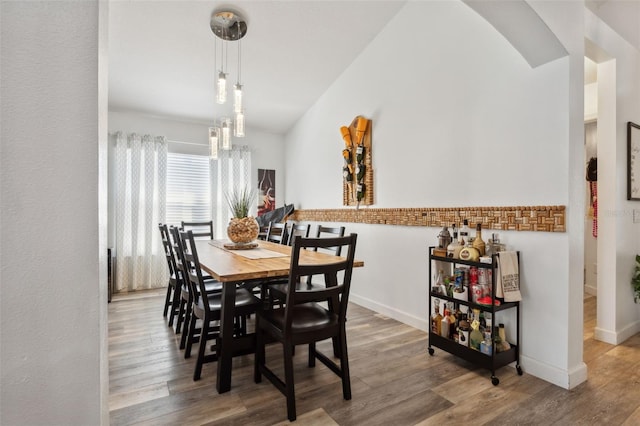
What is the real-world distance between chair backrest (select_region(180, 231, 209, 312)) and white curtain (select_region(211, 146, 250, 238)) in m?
2.76

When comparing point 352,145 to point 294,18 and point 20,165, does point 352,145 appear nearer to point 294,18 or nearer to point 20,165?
point 294,18

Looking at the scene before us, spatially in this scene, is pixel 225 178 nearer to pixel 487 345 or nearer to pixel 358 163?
pixel 358 163

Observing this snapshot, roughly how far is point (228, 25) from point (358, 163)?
1847 millimetres

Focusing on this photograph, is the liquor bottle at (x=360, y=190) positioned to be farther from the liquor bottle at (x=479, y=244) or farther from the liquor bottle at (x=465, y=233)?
the liquor bottle at (x=479, y=244)

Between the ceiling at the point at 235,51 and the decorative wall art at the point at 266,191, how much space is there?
3.76 ft

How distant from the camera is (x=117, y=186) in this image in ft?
14.0

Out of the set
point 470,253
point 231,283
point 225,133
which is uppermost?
point 225,133

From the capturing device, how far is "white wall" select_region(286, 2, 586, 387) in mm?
2020

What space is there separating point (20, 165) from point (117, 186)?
4.19 metres

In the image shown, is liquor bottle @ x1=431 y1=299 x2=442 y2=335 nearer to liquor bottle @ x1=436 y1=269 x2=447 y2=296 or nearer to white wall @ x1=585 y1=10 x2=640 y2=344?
liquor bottle @ x1=436 y1=269 x2=447 y2=296

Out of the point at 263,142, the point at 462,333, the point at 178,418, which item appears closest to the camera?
the point at 178,418

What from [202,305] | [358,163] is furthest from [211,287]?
[358,163]

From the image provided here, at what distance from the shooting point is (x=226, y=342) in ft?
6.24

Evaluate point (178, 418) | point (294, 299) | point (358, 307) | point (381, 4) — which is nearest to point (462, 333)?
point (294, 299)
